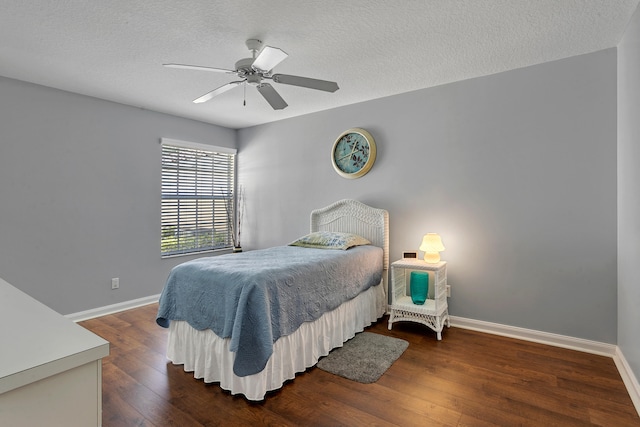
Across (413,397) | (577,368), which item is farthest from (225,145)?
(577,368)

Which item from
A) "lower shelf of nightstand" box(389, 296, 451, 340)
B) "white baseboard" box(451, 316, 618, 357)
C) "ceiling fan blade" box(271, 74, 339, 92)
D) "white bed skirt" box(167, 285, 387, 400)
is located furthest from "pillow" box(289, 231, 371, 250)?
"ceiling fan blade" box(271, 74, 339, 92)

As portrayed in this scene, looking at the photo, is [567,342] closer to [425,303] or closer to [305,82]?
[425,303]

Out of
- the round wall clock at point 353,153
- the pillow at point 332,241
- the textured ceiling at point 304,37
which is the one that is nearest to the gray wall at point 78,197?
the textured ceiling at point 304,37

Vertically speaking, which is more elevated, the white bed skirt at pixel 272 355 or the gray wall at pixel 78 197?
the gray wall at pixel 78 197

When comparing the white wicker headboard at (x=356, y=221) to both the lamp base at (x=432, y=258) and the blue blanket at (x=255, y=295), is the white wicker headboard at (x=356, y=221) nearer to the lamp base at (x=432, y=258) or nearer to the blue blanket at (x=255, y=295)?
the lamp base at (x=432, y=258)

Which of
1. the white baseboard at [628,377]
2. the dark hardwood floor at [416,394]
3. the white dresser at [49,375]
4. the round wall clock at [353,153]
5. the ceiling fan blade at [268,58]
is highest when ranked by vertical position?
the ceiling fan blade at [268,58]

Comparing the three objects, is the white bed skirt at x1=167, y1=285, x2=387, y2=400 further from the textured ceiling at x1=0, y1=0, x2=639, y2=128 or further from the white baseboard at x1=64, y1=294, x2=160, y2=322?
the textured ceiling at x1=0, y1=0, x2=639, y2=128

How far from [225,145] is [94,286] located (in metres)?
2.54

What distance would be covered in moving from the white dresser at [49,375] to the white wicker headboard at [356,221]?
118 inches

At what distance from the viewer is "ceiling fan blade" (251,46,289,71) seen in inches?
74.8

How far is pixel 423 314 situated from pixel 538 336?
982mm

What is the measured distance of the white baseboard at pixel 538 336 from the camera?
259 centimetres

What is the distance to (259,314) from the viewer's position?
1.99 metres

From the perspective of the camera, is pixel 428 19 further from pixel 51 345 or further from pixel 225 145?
pixel 225 145
